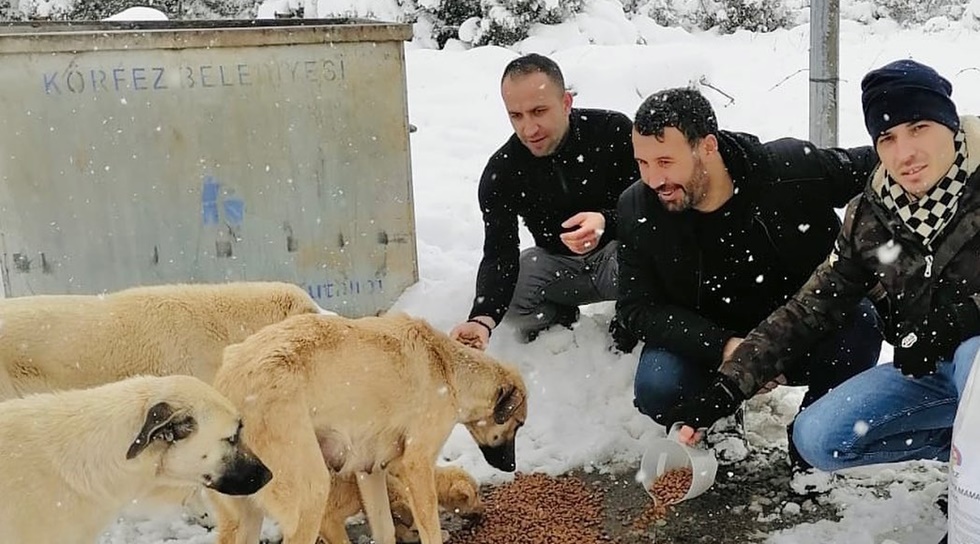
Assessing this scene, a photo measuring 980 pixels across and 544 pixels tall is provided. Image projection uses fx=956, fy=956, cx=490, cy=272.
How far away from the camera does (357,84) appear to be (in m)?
5.66

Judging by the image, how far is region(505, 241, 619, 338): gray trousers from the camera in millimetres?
5312

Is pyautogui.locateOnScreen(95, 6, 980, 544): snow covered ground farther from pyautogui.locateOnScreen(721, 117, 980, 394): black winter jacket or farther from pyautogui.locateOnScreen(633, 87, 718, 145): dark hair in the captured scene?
pyautogui.locateOnScreen(633, 87, 718, 145): dark hair

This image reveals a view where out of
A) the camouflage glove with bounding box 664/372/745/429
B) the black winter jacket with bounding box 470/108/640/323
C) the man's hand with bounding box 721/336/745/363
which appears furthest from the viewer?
the black winter jacket with bounding box 470/108/640/323

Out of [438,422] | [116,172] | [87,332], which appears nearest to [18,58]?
[116,172]

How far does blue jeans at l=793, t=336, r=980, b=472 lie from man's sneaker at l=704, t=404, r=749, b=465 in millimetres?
711

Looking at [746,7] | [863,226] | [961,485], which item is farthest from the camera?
[746,7]

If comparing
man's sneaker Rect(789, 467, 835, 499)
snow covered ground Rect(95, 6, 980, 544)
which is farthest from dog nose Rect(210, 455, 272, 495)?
man's sneaker Rect(789, 467, 835, 499)

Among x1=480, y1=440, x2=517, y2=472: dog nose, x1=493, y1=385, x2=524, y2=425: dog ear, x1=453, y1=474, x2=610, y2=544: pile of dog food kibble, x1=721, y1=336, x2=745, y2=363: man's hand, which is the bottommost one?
x1=453, y1=474, x2=610, y2=544: pile of dog food kibble

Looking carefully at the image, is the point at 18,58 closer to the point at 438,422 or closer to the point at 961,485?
the point at 438,422

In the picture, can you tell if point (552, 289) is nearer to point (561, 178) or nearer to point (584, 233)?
point (561, 178)

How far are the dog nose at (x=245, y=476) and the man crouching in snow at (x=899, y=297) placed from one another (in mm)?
1572

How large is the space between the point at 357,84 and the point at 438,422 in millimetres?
2643

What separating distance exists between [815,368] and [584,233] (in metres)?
1.15

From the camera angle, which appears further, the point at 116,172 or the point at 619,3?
the point at 619,3
